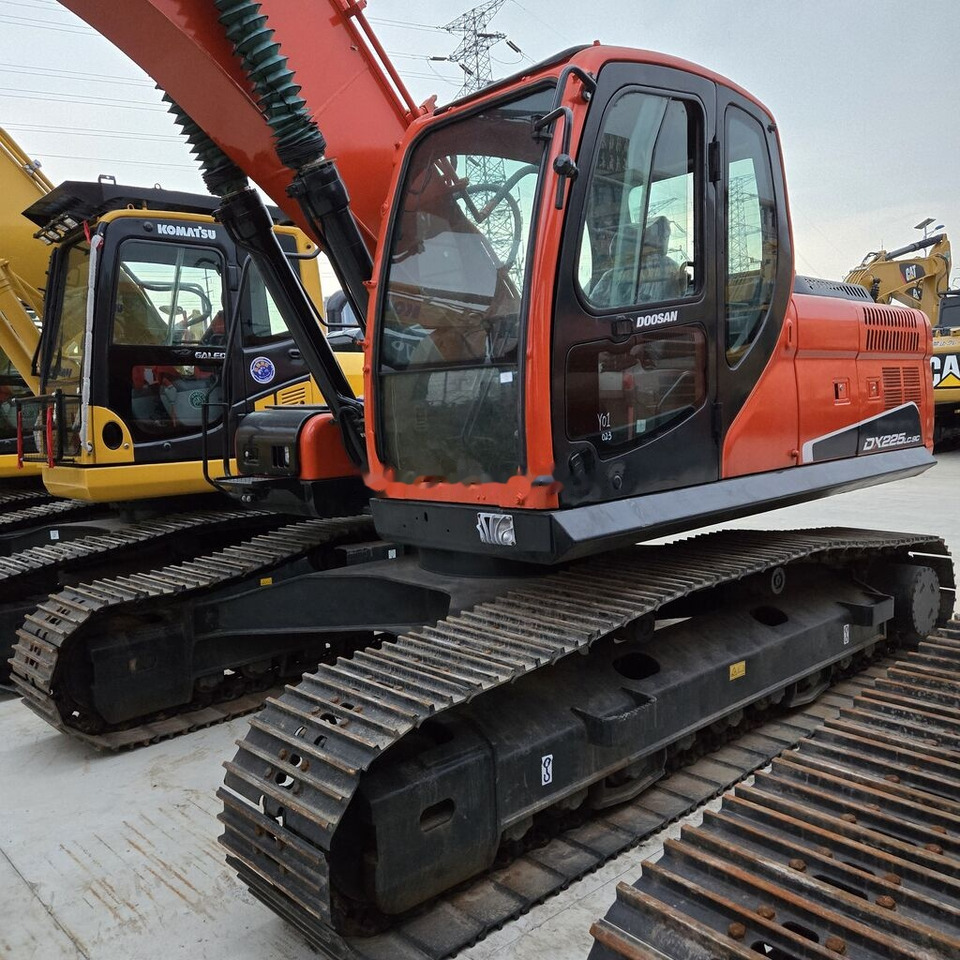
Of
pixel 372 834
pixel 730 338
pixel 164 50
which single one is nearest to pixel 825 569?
pixel 730 338

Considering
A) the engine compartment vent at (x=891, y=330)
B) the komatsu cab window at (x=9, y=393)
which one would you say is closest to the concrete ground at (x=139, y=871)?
the engine compartment vent at (x=891, y=330)

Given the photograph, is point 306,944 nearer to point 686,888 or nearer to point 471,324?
point 686,888

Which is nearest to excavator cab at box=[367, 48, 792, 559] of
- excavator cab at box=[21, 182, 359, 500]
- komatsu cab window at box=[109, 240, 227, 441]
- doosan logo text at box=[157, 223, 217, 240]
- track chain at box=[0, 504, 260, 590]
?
excavator cab at box=[21, 182, 359, 500]

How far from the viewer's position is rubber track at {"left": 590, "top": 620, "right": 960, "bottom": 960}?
5.75 ft

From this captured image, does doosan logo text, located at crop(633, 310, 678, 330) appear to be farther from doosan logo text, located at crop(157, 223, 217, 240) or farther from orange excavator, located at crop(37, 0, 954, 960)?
doosan logo text, located at crop(157, 223, 217, 240)

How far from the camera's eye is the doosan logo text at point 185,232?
573cm

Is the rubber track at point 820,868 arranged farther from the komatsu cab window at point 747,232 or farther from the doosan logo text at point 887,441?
the doosan logo text at point 887,441

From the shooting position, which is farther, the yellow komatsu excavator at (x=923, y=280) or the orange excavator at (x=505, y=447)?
the yellow komatsu excavator at (x=923, y=280)

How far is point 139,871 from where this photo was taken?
3285 millimetres

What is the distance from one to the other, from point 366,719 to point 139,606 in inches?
90.4

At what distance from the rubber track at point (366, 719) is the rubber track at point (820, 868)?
774 millimetres

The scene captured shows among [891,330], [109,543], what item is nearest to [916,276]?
[891,330]

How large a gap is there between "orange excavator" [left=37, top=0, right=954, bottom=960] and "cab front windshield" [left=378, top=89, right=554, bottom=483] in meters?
0.01

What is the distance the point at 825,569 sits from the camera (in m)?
4.84
